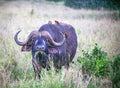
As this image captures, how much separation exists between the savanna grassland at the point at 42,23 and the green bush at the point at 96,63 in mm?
55

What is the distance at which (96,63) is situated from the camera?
498 centimetres

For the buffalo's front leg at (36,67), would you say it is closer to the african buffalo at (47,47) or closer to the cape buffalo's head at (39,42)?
the african buffalo at (47,47)

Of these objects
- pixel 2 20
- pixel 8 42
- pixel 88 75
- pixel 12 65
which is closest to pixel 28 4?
pixel 2 20

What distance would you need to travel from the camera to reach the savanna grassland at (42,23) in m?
4.56

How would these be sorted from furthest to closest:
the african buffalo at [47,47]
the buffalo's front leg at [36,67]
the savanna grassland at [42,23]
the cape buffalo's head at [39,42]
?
the buffalo's front leg at [36,67], the african buffalo at [47,47], the cape buffalo's head at [39,42], the savanna grassland at [42,23]

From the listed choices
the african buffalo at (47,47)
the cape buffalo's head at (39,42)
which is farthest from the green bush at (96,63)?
the cape buffalo's head at (39,42)

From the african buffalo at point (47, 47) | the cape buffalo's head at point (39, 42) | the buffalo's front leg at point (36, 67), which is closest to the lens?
the cape buffalo's head at point (39, 42)

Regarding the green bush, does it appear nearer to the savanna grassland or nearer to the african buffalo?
the savanna grassland

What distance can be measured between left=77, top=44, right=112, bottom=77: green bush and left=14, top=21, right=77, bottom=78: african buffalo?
0.28 m

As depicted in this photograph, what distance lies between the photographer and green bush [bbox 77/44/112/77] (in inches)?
194

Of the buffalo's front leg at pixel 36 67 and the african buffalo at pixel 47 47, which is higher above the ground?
the african buffalo at pixel 47 47

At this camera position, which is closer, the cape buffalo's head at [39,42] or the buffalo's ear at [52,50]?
the cape buffalo's head at [39,42]

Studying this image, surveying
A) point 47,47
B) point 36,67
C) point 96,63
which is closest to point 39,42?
point 47,47

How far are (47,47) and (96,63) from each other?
636 millimetres
